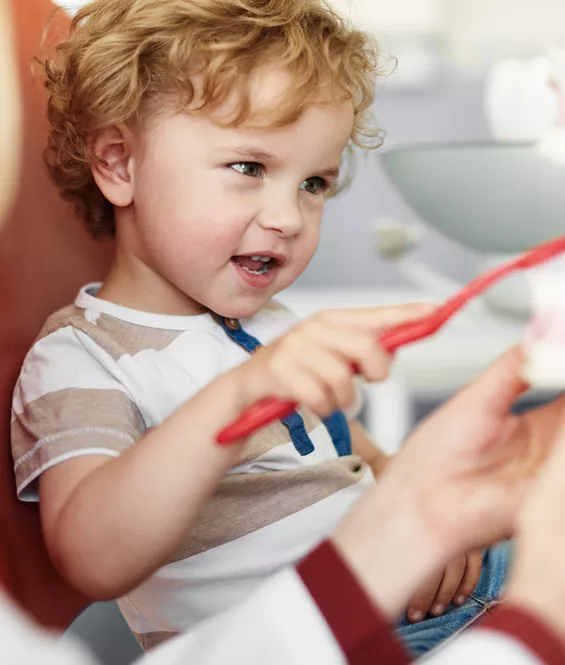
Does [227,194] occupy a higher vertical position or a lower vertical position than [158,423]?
higher

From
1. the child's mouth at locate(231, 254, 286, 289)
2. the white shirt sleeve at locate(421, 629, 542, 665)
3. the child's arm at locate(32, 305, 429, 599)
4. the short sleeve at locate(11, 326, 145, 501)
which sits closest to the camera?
the white shirt sleeve at locate(421, 629, 542, 665)

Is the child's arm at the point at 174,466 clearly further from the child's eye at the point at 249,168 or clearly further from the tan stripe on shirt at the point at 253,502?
the child's eye at the point at 249,168

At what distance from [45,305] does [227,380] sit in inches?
9.2

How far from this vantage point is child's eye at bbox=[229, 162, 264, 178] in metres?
0.59

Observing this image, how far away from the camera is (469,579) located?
59 centimetres

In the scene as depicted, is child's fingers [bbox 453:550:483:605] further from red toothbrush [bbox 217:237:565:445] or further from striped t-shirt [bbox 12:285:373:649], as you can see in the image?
red toothbrush [bbox 217:237:565:445]

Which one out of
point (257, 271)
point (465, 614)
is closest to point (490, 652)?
point (465, 614)

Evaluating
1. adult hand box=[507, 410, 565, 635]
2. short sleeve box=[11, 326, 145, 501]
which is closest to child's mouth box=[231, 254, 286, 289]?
short sleeve box=[11, 326, 145, 501]

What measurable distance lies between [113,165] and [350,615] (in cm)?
41

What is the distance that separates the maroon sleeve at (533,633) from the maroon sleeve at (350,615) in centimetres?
4

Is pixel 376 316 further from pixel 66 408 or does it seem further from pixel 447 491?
pixel 66 408

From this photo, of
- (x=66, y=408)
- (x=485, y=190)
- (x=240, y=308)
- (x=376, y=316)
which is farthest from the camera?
(x=485, y=190)

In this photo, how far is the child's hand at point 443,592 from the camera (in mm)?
564

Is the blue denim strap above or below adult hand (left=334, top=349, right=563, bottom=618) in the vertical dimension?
below
